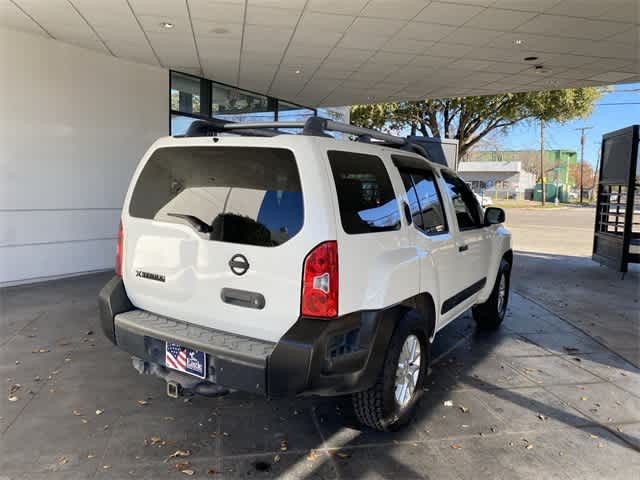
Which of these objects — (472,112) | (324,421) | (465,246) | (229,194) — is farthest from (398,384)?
(472,112)

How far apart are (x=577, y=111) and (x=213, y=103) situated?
46.3 ft

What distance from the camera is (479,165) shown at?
69125 millimetres

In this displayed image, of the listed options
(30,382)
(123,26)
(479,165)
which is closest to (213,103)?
(123,26)

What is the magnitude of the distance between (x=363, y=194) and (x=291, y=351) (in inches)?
39.9

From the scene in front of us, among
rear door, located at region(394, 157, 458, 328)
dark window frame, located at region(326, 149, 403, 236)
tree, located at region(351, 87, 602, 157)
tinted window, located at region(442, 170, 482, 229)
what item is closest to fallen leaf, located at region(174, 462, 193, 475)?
dark window frame, located at region(326, 149, 403, 236)

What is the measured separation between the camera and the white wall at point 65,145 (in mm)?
6621

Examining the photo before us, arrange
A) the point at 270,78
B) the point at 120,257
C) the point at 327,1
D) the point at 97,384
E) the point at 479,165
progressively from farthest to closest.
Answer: the point at 479,165 → the point at 270,78 → the point at 327,1 → the point at 97,384 → the point at 120,257

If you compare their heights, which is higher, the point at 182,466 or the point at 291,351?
the point at 291,351

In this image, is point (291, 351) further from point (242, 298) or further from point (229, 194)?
point (229, 194)

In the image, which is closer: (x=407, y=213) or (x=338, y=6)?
(x=407, y=213)

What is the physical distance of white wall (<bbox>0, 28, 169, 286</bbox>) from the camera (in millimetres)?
6621

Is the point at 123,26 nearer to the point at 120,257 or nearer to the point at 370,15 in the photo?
the point at 370,15

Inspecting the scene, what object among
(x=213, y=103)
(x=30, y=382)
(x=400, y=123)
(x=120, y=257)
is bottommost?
(x=30, y=382)

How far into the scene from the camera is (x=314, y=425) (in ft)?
10.5
